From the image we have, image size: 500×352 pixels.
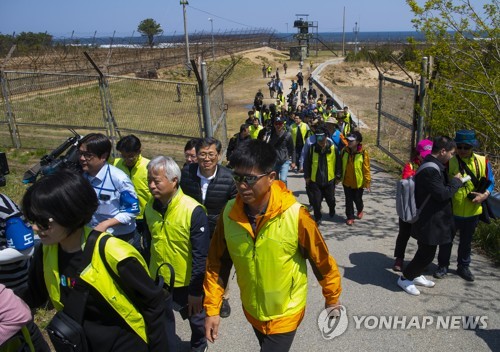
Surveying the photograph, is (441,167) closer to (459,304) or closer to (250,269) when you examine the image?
(459,304)

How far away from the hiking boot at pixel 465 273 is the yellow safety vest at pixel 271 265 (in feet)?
10.1

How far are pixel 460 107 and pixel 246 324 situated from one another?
546 centimetres

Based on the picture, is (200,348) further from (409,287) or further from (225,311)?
(409,287)

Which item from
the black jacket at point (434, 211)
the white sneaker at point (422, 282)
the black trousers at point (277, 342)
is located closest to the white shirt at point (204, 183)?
the black trousers at point (277, 342)

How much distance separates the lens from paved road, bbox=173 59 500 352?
12.5ft

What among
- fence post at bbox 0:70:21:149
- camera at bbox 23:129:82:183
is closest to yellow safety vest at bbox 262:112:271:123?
fence post at bbox 0:70:21:149

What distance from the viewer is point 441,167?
4.17 meters

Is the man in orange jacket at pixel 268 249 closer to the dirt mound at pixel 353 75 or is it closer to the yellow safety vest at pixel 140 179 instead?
the yellow safety vest at pixel 140 179

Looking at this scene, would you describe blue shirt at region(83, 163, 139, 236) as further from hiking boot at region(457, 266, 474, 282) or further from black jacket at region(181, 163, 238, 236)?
hiking boot at region(457, 266, 474, 282)

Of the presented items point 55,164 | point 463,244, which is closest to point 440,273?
point 463,244

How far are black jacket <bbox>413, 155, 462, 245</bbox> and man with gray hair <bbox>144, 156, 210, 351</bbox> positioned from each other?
2.36m

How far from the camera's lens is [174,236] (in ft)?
10.4

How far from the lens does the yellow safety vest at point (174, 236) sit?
314cm

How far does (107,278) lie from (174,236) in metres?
1.11
